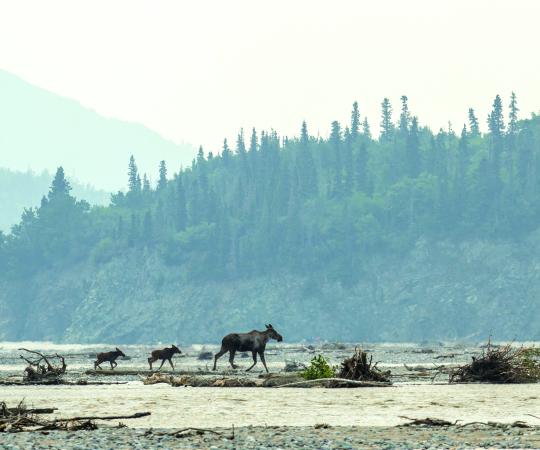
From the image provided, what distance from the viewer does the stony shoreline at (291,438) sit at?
21328 millimetres

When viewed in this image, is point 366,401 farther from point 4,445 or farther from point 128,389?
point 4,445

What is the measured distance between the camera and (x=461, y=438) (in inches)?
888

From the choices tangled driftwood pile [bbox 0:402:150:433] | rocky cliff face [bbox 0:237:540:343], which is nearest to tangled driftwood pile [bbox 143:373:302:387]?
tangled driftwood pile [bbox 0:402:150:433]

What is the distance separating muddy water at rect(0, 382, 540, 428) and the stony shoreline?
5.77ft

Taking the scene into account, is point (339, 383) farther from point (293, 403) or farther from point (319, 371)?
point (293, 403)

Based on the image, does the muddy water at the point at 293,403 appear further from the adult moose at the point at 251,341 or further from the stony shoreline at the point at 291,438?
the adult moose at the point at 251,341

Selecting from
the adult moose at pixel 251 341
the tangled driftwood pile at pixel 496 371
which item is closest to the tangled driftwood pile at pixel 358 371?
the tangled driftwood pile at pixel 496 371

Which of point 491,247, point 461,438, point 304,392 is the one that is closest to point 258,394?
point 304,392

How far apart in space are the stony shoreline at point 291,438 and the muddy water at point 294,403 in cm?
176

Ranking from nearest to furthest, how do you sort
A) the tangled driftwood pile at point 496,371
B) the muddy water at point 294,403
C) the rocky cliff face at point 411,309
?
the muddy water at point 294,403 < the tangled driftwood pile at point 496,371 < the rocky cliff face at point 411,309

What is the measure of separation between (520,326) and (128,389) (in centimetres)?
15101

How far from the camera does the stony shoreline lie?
21328mm

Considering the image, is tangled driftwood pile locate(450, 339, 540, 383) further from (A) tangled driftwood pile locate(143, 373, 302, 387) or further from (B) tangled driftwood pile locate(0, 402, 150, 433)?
(B) tangled driftwood pile locate(0, 402, 150, 433)

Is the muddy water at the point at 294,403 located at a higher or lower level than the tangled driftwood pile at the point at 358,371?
lower
